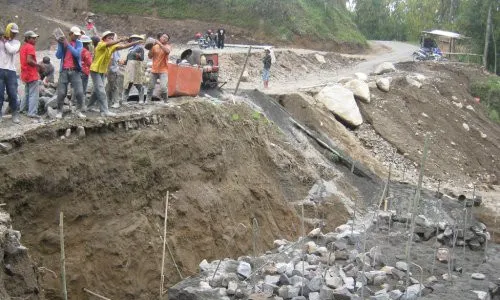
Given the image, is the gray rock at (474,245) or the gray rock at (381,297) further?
the gray rock at (474,245)

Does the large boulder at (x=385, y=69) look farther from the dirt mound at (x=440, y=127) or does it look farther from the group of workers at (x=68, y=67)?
the group of workers at (x=68, y=67)

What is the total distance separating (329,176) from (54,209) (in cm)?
771

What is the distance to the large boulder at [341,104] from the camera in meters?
21.0

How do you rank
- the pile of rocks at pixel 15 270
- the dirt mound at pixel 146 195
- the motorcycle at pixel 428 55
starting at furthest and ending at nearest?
the motorcycle at pixel 428 55
the dirt mound at pixel 146 195
the pile of rocks at pixel 15 270

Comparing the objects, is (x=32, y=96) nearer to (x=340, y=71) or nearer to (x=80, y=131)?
(x=80, y=131)

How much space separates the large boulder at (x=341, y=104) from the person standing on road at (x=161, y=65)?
8.44m

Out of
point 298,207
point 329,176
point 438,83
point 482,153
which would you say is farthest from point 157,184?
point 438,83

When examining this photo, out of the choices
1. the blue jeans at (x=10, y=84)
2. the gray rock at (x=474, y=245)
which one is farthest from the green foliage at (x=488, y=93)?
the blue jeans at (x=10, y=84)

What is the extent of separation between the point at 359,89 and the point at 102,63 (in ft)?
41.6

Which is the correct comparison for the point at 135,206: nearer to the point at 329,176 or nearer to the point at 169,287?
the point at 169,287

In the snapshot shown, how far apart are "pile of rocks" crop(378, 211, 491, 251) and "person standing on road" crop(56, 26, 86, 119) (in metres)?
7.64

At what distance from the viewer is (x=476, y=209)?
18.1 meters

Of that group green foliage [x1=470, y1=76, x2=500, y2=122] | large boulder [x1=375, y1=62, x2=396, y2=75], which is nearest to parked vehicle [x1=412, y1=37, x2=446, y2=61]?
green foliage [x1=470, y1=76, x2=500, y2=122]

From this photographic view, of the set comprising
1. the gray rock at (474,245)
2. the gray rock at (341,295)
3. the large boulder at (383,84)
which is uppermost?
the large boulder at (383,84)
